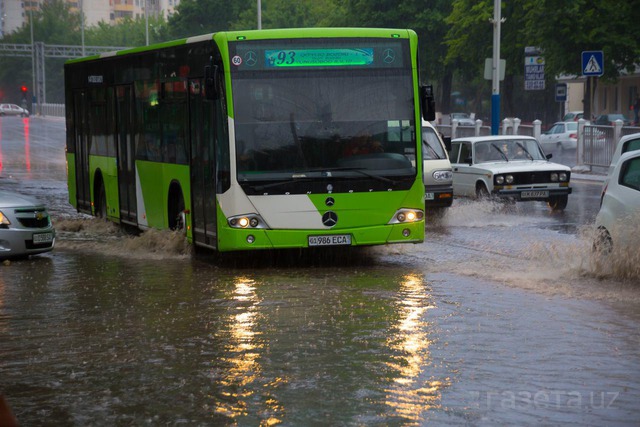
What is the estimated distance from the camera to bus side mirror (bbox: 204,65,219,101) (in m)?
14.1

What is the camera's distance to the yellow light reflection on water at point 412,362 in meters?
7.24

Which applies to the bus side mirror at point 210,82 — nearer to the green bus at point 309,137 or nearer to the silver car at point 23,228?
the green bus at point 309,137

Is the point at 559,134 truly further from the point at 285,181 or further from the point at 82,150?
the point at 285,181

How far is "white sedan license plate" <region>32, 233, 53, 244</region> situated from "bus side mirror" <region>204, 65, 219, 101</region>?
3.39 meters

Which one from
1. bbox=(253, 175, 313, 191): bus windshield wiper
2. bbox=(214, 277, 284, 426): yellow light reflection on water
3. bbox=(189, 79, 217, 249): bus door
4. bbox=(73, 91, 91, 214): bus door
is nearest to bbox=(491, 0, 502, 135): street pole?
bbox=(73, 91, 91, 214): bus door

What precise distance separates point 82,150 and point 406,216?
8.94m

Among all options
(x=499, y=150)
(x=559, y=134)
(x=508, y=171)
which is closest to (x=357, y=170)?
(x=508, y=171)

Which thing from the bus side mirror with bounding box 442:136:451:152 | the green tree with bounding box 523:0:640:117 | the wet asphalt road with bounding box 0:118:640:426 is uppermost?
the green tree with bounding box 523:0:640:117

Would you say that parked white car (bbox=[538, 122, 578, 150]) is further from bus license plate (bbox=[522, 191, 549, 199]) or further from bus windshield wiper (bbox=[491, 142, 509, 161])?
bus license plate (bbox=[522, 191, 549, 199])

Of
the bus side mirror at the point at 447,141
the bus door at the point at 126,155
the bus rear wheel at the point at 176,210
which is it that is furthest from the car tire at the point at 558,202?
the bus rear wheel at the point at 176,210

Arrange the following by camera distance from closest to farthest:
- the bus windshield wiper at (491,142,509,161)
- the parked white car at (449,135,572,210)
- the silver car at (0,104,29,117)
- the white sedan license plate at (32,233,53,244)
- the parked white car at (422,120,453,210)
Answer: the white sedan license plate at (32,233,53,244) < the parked white car at (422,120,453,210) < the parked white car at (449,135,572,210) < the bus windshield wiper at (491,142,509,161) < the silver car at (0,104,29,117)

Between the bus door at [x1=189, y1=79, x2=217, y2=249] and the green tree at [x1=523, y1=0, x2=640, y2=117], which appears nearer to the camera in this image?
the bus door at [x1=189, y1=79, x2=217, y2=249]

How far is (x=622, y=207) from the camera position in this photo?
522 inches

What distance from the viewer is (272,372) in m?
8.29
